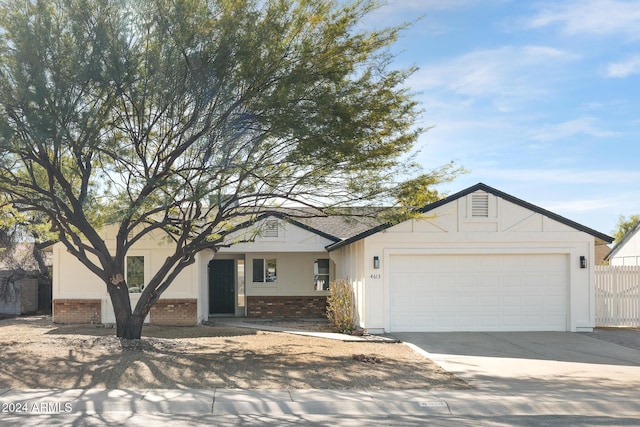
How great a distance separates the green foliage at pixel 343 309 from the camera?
17250 mm

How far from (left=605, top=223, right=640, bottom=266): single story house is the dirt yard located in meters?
21.5

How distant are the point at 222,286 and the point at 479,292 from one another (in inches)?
405

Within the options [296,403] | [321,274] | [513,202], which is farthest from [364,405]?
[321,274]

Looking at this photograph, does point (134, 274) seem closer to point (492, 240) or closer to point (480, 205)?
point (480, 205)

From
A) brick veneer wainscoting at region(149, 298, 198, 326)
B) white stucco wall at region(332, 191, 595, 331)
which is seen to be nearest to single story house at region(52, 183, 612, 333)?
white stucco wall at region(332, 191, 595, 331)

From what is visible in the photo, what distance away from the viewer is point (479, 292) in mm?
16875

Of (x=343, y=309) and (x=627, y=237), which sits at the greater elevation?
(x=627, y=237)

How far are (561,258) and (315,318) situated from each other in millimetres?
8793

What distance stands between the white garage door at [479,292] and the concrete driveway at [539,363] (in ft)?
1.69

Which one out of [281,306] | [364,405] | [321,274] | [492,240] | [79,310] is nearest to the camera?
[364,405]

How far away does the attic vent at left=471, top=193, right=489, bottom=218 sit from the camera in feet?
55.4

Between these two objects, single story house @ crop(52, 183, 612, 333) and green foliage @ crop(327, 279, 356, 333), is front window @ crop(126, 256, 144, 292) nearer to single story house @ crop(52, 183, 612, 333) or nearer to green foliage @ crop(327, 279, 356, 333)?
single story house @ crop(52, 183, 612, 333)

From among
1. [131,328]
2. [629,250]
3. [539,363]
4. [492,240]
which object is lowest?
[539,363]

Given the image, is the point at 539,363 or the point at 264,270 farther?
the point at 264,270
